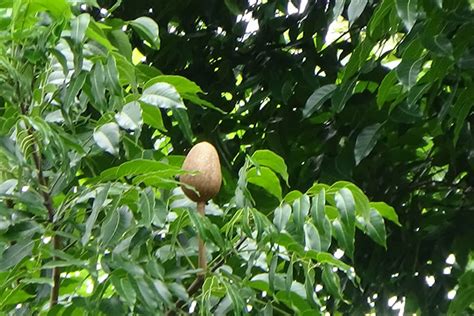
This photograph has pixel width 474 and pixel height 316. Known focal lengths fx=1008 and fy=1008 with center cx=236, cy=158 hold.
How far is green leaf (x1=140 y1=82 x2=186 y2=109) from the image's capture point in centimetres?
133

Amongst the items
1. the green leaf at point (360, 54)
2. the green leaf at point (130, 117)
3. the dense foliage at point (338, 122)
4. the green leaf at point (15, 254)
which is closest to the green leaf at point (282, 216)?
the green leaf at point (130, 117)

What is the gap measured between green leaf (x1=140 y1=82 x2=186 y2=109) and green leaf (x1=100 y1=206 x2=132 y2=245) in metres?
0.15

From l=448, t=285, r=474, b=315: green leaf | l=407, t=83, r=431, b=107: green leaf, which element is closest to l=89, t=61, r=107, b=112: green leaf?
l=407, t=83, r=431, b=107: green leaf

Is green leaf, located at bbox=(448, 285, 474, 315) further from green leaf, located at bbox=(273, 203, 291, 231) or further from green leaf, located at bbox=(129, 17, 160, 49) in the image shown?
green leaf, located at bbox=(129, 17, 160, 49)

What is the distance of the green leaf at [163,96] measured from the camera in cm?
133

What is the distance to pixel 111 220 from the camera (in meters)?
1.27

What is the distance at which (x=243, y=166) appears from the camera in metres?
1.40

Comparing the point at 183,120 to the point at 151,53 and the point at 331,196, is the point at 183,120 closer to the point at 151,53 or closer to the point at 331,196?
the point at 331,196

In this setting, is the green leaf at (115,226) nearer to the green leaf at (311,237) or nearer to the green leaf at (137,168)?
the green leaf at (137,168)

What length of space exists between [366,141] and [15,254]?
90cm

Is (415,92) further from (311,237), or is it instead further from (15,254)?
(15,254)

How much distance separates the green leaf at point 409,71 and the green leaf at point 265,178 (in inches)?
12.1

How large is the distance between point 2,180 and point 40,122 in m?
0.21

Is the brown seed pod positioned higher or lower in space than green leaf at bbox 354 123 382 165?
higher
